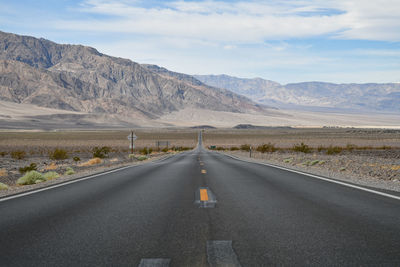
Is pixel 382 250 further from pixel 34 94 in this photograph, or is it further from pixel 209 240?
pixel 34 94

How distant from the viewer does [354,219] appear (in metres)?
6.62

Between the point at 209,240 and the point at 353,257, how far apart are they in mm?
1780

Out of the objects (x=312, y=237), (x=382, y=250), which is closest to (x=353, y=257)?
(x=382, y=250)

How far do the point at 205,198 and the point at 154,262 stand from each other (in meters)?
4.52

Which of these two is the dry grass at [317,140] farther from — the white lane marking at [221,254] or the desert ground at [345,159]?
the white lane marking at [221,254]

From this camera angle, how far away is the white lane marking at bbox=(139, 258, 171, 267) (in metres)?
4.37

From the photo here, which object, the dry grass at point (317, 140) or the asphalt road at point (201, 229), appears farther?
the dry grass at point (317, 140)

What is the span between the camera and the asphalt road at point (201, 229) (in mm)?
4648

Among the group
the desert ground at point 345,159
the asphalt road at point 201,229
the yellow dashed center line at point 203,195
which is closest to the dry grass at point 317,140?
the desert ground at point 345,159

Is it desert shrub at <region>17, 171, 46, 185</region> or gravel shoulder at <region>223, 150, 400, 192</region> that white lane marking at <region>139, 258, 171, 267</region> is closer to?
gravel shoulder at <region>223, 150, 400, 192</region>

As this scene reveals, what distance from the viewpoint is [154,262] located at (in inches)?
176

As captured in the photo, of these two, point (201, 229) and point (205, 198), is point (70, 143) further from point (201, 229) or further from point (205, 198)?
point (201, 229)

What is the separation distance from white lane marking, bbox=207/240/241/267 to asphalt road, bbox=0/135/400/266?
11 mm

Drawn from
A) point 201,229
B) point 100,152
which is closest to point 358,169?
point 201,229
